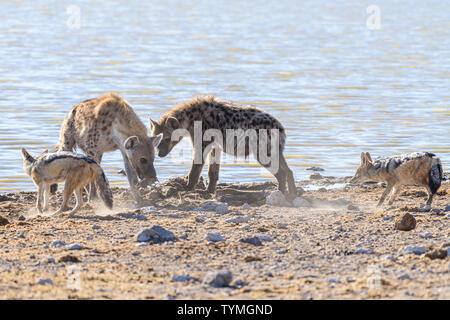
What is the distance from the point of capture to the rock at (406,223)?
7.77m

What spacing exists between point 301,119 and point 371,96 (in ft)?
12.7

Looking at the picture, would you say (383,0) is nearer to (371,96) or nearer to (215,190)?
(371,96)

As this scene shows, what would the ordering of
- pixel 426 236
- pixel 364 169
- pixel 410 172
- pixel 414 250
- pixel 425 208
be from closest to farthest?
1. pixel 414 250
2. pixel 426 236
3. pixel 425 208
4. pixel 410 172
5. pixel 364 169

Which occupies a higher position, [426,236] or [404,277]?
[404,277]

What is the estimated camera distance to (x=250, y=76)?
73.2 feet

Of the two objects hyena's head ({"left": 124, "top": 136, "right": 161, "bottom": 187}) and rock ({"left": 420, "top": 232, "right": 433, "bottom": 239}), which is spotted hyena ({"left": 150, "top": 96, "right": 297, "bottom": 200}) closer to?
hyena's head ({"left": 124, "top": 136, "right": 161, "bottom": 187})

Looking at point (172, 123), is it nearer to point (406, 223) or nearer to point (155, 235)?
point (155, 235)

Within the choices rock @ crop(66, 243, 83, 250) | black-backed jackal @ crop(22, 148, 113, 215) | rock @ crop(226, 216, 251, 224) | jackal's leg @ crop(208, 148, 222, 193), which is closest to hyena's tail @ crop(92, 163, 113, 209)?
black-backed jackal @ crop(22, 148, 113, 215)

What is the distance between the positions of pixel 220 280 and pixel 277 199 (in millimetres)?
3519

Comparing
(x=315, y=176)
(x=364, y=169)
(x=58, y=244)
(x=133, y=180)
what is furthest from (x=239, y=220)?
(x=315, y=176)

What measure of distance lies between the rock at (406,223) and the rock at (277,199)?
183cm

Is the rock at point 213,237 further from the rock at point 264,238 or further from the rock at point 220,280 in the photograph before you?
the rock at point 220,280

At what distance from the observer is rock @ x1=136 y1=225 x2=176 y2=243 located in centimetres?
734

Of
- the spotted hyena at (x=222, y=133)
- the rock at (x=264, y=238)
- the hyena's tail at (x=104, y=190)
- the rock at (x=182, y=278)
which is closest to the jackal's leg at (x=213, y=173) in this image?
the spotted hyena at (x=222, y=133)
